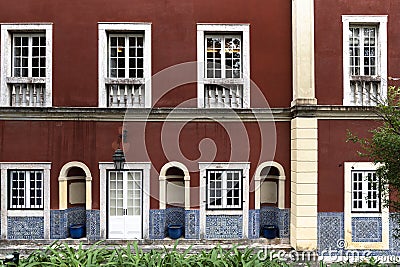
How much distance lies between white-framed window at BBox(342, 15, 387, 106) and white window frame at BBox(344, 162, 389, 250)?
1670 millimetres

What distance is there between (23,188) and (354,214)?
8.99 metres

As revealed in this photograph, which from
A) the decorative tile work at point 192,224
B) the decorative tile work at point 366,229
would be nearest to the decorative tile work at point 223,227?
the decorative tile work at point 192,224

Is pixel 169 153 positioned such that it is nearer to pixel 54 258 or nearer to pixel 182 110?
pixel 182 110

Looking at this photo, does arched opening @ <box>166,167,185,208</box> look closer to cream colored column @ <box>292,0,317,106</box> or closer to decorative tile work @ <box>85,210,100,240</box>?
decorative tile work @ <box>85,210,100,240</box>

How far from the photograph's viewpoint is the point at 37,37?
10.2 m

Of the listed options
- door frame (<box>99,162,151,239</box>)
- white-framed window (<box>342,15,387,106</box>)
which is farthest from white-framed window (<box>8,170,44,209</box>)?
white-framed window (<box>342,15,387,106</box>)

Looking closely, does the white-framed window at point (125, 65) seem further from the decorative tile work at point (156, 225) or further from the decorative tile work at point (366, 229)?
the decorative tile work at point (366, 229)

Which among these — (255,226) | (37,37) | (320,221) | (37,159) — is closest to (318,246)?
(320,221)

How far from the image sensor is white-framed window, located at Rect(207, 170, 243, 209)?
1005cm

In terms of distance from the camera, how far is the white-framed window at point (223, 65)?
32.8 ft

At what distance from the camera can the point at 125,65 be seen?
10.1 meters

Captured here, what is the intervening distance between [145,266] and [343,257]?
683 cm

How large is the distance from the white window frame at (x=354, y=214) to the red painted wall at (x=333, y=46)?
176 cm

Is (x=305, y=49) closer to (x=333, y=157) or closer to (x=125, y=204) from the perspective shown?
(x=333, y=157)
